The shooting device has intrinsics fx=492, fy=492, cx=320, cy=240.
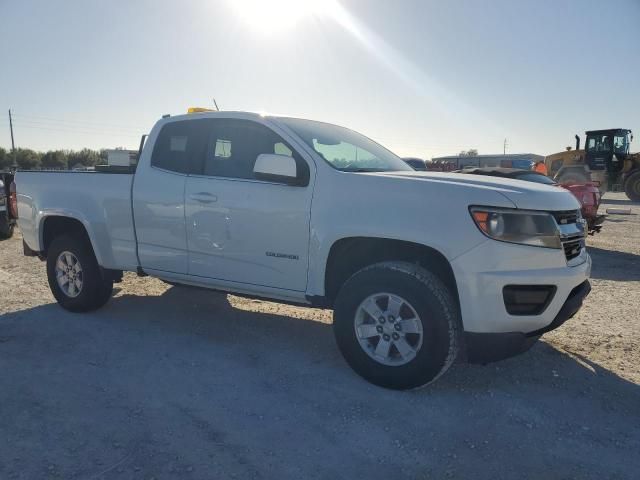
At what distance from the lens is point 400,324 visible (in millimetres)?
3223

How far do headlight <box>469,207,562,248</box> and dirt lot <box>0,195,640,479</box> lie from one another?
1.06m

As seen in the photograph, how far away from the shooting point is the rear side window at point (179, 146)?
426cm

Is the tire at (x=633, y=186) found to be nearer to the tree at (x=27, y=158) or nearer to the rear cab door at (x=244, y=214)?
the rear cab door at (x=244, y=214)

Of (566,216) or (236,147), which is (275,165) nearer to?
(236,147)

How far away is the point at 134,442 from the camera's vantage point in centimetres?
265

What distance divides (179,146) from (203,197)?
0.68 meters

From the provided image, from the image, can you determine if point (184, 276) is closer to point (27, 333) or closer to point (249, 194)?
point (249, 194)

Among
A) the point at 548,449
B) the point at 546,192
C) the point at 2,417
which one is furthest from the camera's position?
the point at 546,192

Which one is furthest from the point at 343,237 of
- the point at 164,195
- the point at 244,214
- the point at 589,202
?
the point at 589,202

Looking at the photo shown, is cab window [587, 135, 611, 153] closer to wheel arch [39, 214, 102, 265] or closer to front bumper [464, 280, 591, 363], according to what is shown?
front bumper [464, 280, 591, 363]

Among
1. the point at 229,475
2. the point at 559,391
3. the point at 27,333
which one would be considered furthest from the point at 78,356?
the point at 559,391

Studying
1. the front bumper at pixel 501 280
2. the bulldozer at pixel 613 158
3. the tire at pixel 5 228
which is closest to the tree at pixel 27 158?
the tire at pixel 5 228

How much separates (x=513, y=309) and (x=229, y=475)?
1858 mm

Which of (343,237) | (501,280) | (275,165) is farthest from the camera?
(275,165)
